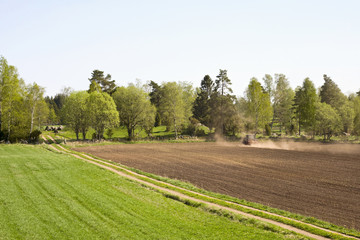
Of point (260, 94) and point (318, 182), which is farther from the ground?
point (260, 94)

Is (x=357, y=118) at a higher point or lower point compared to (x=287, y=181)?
higher

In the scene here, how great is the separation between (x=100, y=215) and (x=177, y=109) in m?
58.0

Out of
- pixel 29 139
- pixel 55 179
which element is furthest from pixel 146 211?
pixel 29 139

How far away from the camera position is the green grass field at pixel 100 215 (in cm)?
1105

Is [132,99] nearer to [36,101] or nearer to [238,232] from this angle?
[36,101]

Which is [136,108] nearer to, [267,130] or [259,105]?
[259,105]

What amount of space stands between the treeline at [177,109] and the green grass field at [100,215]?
39.5 meters

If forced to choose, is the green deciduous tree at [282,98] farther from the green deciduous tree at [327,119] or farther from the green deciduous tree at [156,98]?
the green deciduous tree at [156,98]

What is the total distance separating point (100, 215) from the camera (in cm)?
1293

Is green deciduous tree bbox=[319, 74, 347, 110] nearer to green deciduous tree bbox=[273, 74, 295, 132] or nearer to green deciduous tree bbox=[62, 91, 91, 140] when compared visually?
green deciduous tree bbox=[273, 74, 295, 132]

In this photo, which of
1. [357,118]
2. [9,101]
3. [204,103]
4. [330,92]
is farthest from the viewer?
[330,92]

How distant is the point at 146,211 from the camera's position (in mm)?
14055

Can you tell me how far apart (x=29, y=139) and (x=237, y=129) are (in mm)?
50348

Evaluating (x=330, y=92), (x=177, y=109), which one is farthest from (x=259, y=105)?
(x=330, y=92)
